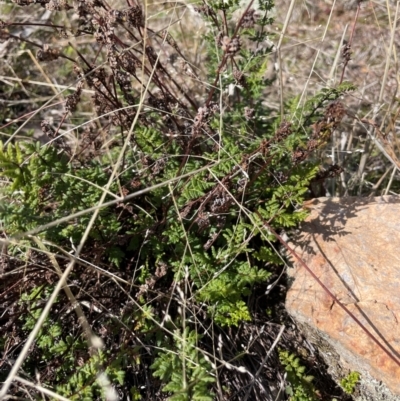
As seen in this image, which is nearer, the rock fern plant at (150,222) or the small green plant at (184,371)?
the small green plant at (184,371)

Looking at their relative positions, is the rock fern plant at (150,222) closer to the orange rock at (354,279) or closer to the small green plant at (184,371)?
the small green plant at (184,371)

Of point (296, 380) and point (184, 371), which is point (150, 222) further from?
point (296, 380)

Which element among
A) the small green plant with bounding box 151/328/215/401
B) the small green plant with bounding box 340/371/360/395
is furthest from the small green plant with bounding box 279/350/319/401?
the small green plant with bounding box 151/328/215/401

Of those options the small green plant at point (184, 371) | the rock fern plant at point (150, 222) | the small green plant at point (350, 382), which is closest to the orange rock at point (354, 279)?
the small green plant at point (350, 382)

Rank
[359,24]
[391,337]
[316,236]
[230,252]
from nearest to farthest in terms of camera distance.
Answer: [391,337] < [230,252] < [316,236] < [359,24]

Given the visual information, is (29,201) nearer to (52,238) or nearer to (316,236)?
(52,238)

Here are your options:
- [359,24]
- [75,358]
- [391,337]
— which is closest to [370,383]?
[391,337]

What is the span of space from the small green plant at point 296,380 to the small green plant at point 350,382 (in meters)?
0.14

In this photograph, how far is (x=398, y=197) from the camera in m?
2.59

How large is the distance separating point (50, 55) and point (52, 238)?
2.68ft

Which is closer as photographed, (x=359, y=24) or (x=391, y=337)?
(x=391, y=337)

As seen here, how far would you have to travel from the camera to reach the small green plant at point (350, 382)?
2.20m

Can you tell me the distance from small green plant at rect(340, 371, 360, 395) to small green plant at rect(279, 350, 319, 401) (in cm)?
14

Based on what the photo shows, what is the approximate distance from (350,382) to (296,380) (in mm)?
231
